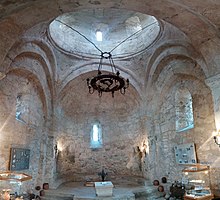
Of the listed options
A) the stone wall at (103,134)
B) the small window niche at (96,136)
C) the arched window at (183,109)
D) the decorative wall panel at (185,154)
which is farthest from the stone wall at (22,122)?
the arched window at (183,109)

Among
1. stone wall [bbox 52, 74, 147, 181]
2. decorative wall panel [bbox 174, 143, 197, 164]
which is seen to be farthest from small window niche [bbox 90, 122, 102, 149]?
decorative wall panel [bbox 174, 143, 197, 164]

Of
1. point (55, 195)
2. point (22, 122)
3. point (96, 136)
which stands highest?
point (22, 122)

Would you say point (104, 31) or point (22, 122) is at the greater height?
point (104, 31)

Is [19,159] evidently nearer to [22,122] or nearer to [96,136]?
[22,122]

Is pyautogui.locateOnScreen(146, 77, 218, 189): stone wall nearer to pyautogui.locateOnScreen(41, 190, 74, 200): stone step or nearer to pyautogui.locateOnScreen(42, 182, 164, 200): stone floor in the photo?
pyautogui.locateOnScreen(42, 182, 164, 200): stone floor

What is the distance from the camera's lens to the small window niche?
1270 cm

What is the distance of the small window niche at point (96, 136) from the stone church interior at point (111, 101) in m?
0.06

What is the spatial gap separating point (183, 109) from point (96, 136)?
19.6ft

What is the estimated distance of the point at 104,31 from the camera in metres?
11.6

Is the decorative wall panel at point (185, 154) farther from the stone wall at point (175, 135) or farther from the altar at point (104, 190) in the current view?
the altar at point (104, 190)

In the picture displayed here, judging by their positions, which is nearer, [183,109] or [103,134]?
[183,109]

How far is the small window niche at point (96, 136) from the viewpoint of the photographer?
41.7 ft

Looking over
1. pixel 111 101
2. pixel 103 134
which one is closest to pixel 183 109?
pixel 111 101

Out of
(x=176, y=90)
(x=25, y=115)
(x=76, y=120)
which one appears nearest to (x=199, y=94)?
(x=176, y=90)
